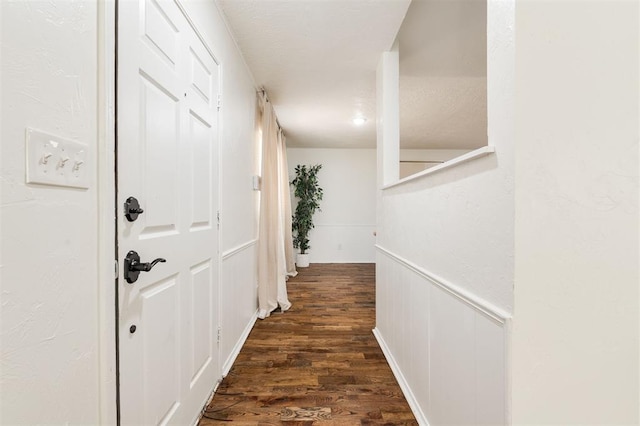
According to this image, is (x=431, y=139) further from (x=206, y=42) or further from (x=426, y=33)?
(x=206, y=42)

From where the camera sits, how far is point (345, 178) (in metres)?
5.89

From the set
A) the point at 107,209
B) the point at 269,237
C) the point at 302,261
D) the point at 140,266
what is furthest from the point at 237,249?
the point at 302,261

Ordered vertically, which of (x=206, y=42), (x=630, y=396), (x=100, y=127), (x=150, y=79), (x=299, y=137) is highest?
(x=299, y=137)

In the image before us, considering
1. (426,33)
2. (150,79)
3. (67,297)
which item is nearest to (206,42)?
(150,79)

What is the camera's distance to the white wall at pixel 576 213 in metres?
0.77

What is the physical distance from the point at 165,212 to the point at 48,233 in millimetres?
500

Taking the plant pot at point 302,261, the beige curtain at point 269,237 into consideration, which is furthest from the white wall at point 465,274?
the plant pot at point 302,261

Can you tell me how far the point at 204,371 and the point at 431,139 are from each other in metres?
5.20

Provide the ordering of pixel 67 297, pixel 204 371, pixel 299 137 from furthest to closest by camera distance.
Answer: pixel 299 137, pixel 204 371, pixel 67 297

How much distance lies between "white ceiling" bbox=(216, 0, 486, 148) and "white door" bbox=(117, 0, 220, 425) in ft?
2.12

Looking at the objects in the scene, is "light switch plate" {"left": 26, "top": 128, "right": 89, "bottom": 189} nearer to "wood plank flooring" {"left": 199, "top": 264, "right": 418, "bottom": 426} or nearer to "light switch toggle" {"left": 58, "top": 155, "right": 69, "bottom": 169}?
"light switch toggle" {"left": 58, "top": 155, "right": 69, "bottom": 169}

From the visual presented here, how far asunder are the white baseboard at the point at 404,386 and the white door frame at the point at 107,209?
52.2 inches

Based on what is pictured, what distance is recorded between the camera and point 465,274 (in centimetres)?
103

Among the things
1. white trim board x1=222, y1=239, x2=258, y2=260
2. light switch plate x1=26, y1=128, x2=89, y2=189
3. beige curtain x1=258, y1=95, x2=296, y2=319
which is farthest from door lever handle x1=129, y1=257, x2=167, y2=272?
beige curtain x1=258, y1=95, x2=296, y2=319
